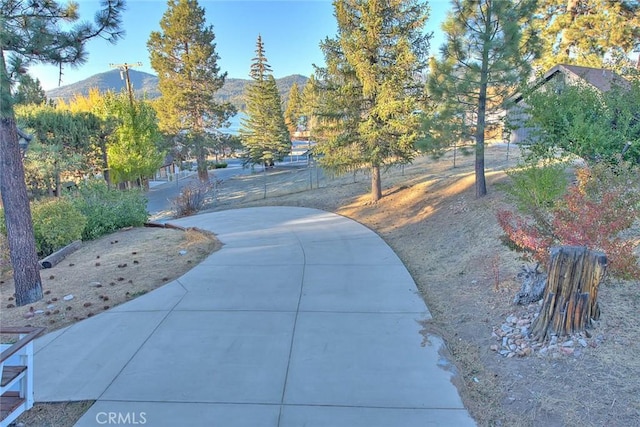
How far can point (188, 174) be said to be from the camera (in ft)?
126

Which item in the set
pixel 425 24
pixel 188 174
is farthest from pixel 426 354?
pixel 188 174

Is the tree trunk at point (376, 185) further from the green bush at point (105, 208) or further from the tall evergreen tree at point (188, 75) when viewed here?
the tall evergreen tree at point (188, 75)

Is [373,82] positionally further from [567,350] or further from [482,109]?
[567,350]

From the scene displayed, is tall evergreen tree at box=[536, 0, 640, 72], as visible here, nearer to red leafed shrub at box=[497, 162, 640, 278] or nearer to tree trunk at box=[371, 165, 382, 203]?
tree trunk at box=[371, 165, 382, 203]

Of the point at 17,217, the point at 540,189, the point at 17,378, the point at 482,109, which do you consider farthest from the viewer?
the point at 482,109

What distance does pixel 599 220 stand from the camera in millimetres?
4453

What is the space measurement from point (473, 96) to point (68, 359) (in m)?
9.99

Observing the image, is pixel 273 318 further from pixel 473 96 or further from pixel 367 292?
pixel 473 96

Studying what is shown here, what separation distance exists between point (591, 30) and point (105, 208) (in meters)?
24.0

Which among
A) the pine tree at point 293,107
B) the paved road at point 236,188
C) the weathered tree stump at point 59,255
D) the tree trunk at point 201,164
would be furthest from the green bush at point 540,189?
the pine tree at point 293,107

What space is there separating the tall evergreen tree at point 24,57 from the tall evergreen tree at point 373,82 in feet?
23.4

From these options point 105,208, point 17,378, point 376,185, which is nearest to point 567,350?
point 17,378

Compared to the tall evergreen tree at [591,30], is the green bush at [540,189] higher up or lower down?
lower down

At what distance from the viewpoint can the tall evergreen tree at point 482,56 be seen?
29.2 feet
